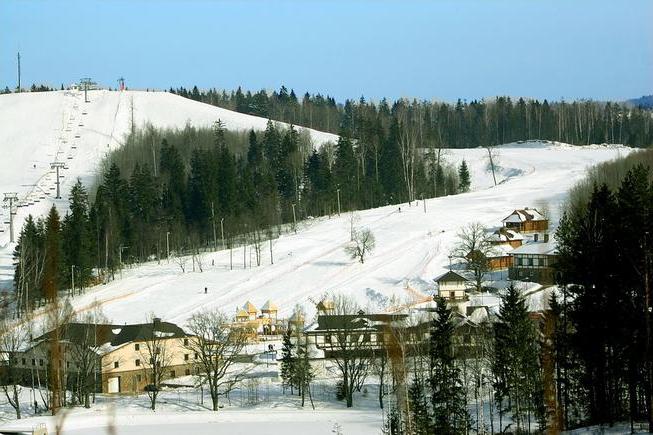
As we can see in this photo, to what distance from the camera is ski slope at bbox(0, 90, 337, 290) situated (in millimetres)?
92312

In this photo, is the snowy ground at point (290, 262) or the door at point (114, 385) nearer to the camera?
the snowy ground at point (290, 262)

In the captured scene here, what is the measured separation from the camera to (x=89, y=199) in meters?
83.2

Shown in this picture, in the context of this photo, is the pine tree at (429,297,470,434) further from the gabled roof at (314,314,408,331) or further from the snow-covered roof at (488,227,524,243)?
the snow-covered roof at (488,227,524,243)

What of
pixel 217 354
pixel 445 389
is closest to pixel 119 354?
pixel 217 354

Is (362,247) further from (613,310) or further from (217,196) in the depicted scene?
(613,310)

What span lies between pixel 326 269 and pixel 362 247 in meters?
3.87

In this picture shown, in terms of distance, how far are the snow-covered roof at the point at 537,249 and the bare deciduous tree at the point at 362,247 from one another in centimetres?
951

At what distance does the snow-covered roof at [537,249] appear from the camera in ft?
172

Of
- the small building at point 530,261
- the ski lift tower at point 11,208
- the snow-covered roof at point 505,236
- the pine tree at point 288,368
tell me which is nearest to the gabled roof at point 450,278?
the small building at point 530,261

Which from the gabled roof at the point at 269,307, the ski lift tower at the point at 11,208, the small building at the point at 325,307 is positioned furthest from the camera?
the ski lift tower at the point at 11,208

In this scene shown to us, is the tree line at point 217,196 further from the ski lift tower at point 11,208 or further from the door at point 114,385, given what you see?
the door at point 114,385

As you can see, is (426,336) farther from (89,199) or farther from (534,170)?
(534,170)

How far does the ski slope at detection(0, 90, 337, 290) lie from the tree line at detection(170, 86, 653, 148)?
394 inches

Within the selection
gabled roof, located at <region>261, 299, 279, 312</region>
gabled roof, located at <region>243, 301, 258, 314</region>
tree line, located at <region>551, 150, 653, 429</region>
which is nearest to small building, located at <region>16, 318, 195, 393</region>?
gabled roof, located at <region>243, 301, 258, 314</region>
